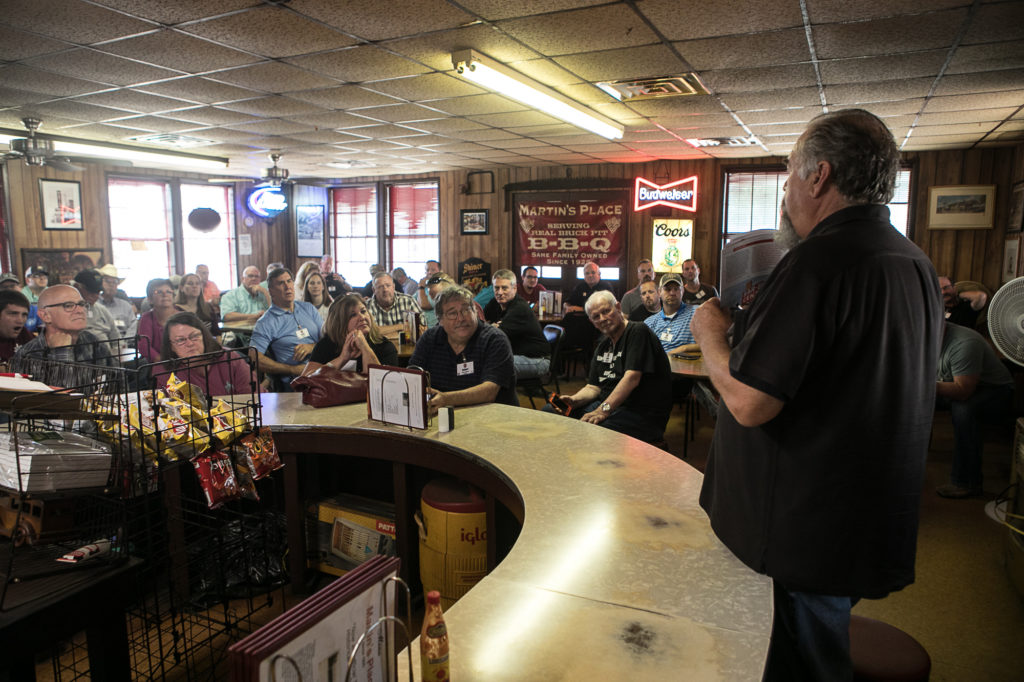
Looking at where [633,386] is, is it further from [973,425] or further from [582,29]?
[973,425]

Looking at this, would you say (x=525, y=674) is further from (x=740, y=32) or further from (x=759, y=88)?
(x=759, y=88)

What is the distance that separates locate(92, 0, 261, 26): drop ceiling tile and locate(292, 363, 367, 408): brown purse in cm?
176

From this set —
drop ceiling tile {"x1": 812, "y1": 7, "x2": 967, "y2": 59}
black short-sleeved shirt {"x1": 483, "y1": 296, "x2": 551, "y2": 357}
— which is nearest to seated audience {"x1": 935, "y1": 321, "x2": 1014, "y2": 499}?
drop ceiling tile {"x1": 812, "y1": 7, "x2": 967, "y2": 59}

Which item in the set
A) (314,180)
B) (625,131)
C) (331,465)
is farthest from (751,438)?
(314,180)

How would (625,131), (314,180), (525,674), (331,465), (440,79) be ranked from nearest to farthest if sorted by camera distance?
(525,674) → (331,465) → (440,79) → (625,131) → (314,180)

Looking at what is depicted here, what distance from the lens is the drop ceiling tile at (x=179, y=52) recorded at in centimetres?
363

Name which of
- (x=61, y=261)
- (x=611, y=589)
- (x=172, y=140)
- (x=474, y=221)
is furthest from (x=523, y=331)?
(x=61, y=261)

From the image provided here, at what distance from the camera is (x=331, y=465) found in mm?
→ 3354

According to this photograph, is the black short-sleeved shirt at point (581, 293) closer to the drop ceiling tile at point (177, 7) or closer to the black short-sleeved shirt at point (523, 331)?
the black short-sleeved shirt at point (523, 331)

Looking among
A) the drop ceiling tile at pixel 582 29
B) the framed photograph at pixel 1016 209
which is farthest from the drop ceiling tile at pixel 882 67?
the framed photograph at pixel 1016 209

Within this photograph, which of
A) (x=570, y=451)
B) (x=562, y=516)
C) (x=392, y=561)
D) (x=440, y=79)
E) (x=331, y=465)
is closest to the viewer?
(x=392, y=561)

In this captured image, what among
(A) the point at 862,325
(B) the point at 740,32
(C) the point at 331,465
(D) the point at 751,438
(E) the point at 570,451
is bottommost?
(C) the point at 331,465

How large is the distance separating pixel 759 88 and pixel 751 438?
420cm

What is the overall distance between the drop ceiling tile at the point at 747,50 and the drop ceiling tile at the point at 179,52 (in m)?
2.64
